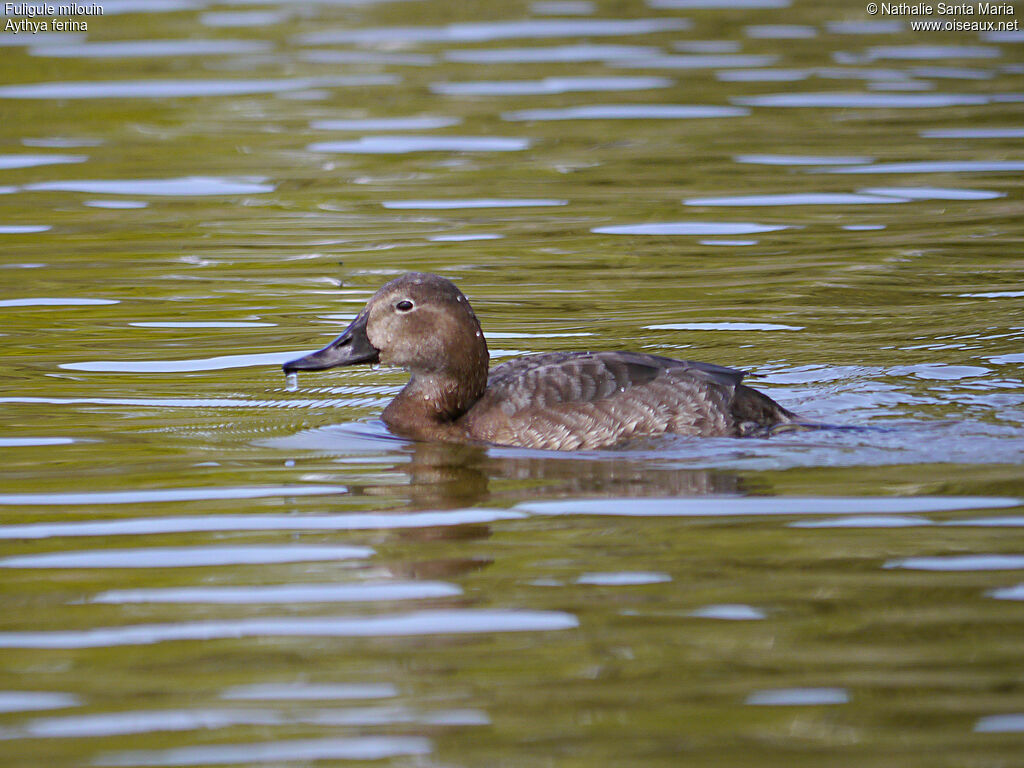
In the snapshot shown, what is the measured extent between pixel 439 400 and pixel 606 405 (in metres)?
0.85

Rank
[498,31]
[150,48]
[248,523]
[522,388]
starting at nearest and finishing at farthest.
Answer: [248,523] < [522,388] < [150,48] < [498,31]

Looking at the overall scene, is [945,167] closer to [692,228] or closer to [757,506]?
[692,228]

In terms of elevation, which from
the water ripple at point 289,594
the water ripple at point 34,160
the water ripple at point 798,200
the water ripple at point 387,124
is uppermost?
the water ripple at point 387,124

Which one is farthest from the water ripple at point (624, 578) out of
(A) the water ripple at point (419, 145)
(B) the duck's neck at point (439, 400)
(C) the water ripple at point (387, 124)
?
(C) the water ripple at point (387, 124)

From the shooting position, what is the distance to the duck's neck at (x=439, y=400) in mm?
7730

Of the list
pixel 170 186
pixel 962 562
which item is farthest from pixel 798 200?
pixel 962 562

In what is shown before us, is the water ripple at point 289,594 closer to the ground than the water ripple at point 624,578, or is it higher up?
higher up

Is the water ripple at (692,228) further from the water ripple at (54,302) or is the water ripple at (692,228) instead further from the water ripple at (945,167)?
the water ripple at (54,302)

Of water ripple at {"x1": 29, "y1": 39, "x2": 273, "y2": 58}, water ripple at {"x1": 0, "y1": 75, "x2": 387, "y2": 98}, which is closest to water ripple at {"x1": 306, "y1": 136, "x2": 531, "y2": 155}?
water ripple at {"x1": 0, "y1": 75, "x2": 387, "y2": 98}

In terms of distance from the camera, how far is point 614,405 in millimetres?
7387

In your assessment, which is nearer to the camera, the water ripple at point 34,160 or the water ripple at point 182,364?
the water ripple at point 182,364

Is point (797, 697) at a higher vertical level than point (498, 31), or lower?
lower

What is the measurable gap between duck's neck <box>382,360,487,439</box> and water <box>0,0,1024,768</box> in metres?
0.27

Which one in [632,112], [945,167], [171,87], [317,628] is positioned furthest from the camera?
[171,87]
